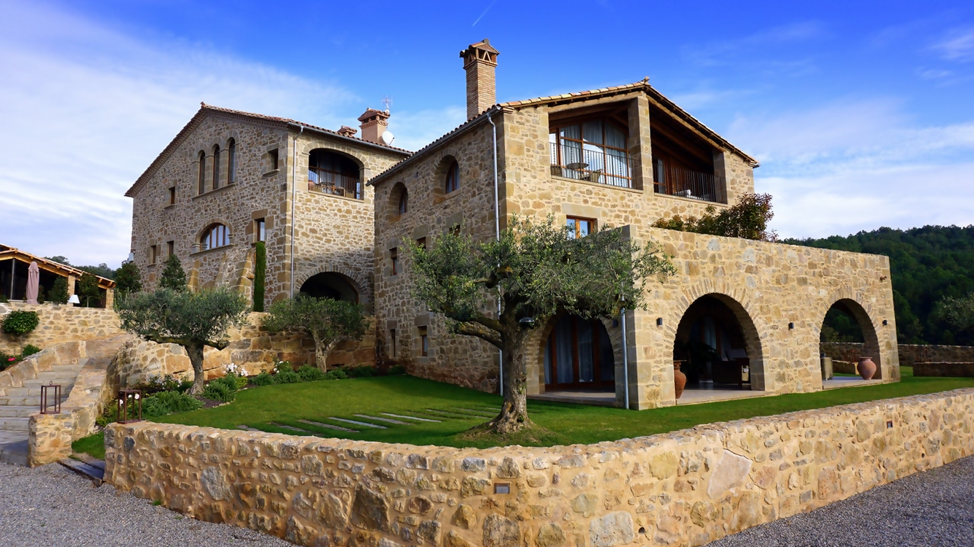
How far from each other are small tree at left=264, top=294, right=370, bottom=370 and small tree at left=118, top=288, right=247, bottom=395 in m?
3.40

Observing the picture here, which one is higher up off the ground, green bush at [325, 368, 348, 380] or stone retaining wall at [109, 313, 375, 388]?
stone retaining wall at [109, 313, 375, 388]

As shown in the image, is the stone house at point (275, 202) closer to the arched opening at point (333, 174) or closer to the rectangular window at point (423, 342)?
the arched opening at point (333, 174)

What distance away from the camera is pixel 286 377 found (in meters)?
15.4

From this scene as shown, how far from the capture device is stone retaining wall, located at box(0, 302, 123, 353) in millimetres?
17828

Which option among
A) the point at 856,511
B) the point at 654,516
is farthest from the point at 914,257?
the point at 654,516

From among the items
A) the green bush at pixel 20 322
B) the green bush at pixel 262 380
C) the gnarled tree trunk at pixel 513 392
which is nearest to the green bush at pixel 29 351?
the green bush at pixel 20 322

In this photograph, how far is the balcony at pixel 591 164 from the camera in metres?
15.5

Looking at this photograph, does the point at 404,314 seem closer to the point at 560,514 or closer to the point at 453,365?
the point at 453,365

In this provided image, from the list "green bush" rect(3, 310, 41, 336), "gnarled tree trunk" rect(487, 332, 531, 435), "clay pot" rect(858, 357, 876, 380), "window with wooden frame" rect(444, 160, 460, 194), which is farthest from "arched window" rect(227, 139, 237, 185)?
"clay pot" rect(858, 357, 876, 380)

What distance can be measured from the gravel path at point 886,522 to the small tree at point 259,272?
60.6ft

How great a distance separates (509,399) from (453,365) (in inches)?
298

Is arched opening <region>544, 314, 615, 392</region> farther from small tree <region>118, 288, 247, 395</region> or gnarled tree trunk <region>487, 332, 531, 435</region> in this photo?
small tree <region>118, 288, 247, 395</region>

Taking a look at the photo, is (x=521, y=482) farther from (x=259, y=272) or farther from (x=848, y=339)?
(x=848, y=339)

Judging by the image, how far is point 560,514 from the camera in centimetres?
462
